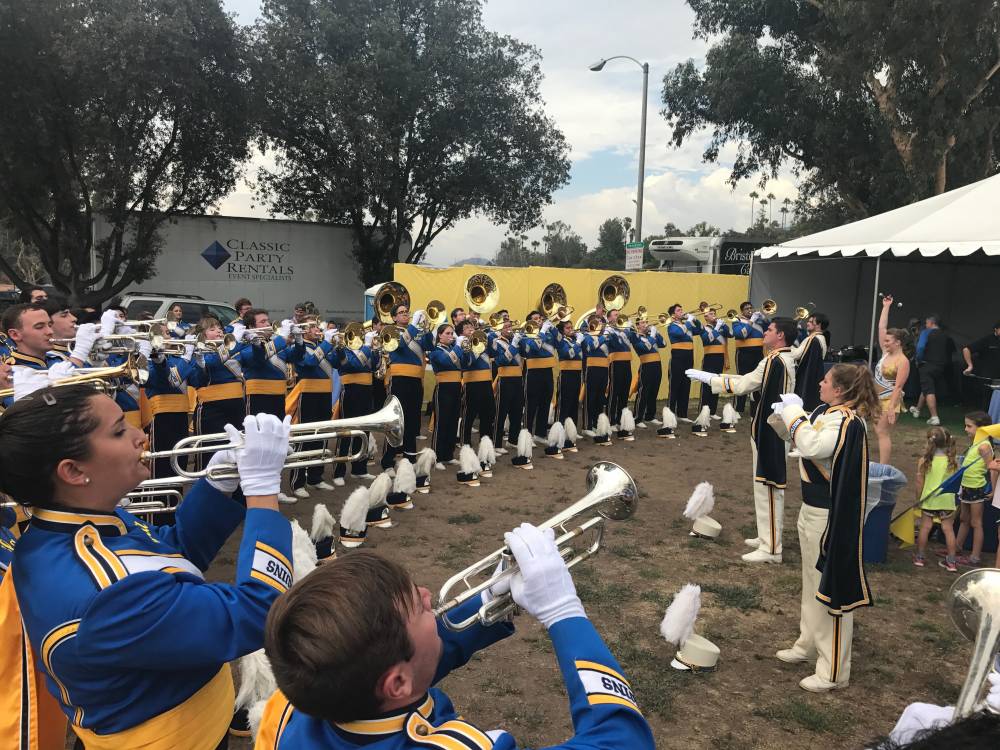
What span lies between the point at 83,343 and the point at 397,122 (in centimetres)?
1592

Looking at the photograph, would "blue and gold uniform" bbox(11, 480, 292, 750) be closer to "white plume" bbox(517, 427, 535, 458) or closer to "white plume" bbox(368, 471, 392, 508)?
"white plume" bbox(368, 471, 392, 508)

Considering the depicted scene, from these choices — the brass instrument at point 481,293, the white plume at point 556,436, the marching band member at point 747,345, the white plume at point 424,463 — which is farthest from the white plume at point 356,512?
the marching band member at point 747,345

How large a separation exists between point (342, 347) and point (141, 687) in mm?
6799

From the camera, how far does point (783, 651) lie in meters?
4.45

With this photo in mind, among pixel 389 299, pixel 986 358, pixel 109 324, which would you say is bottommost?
pixel 986 358

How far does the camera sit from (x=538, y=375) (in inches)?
402

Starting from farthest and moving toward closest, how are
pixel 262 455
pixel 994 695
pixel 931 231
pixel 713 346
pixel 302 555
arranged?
1. pixel 713 346
2. pixel 931 231
3. pixel 302 555
4. pixel 262 455
5. pixel 994 695

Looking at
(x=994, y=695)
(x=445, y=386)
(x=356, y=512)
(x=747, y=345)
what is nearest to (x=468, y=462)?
(x=445, y=386)

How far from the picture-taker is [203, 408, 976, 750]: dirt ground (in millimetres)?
3777

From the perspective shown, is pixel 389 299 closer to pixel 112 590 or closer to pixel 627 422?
pixel 627 422

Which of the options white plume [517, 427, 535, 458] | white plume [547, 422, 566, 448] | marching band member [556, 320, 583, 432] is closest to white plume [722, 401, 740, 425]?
marching band member [556, 320, 583, 432]

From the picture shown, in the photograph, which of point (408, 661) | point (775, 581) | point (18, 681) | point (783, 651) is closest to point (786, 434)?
point (783, 651)

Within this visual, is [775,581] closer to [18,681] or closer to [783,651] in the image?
[783,651]

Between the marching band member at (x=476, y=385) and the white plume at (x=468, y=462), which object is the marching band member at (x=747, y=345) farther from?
the white plume at (x=468, y=462)
